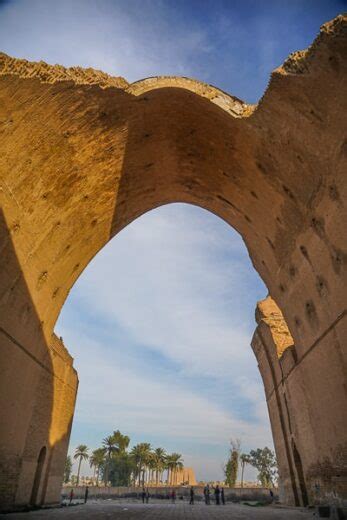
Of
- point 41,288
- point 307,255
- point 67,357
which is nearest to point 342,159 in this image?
point 307,255

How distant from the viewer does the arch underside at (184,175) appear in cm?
621

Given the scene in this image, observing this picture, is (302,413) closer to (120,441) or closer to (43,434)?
(43,434)

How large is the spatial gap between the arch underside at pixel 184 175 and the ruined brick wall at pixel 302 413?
7 centimetres

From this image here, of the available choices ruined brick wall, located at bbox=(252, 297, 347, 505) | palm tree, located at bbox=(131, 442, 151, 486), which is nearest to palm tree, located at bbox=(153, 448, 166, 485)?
palm tree, located at bbox=(131, 442, 151, 486)

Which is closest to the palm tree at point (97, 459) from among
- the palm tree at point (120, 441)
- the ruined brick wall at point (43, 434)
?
the palm tree at point (120, 441)

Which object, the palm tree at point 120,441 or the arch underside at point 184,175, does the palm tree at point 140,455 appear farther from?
the arch underside at point 184,175

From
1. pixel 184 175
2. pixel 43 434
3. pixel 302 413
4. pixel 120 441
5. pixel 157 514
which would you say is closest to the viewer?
pixel 157 514

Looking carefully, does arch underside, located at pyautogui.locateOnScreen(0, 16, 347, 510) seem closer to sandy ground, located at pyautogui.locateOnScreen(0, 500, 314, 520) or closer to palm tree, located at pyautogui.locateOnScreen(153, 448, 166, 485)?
sandy ground, located at pyautogui.locateOnScreen(0, 500, 314, 520)

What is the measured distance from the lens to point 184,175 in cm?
1120

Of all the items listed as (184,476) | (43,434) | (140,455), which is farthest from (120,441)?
(43,434)

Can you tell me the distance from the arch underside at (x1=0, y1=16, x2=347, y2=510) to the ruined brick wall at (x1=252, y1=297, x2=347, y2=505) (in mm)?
74

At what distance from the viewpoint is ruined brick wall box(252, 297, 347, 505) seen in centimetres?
753

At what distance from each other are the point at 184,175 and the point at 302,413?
29.4ft

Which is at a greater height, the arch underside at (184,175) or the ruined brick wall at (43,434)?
the arch underside at (184,175)
